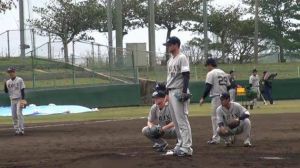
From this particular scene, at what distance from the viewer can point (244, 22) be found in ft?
222

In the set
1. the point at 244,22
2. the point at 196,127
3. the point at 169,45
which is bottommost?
the point at 196,127

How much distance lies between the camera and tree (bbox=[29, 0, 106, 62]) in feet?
191

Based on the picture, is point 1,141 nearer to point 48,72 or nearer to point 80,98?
point 80,98

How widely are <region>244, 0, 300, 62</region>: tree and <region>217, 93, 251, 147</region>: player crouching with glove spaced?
6033cm

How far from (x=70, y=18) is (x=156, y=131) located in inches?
1902

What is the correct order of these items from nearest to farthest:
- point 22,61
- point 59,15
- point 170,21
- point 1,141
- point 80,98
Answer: point 1,141
point 80,98
point 22,61
point 59,15
point 170,21

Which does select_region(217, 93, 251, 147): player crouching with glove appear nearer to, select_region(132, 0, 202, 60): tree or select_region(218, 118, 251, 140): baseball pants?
select_region(218, 118, 251, 140): baseball pants

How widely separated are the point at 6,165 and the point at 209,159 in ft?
11.2

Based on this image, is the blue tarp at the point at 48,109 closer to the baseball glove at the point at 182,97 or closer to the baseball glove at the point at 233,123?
the baseball glove at the point at 233,123

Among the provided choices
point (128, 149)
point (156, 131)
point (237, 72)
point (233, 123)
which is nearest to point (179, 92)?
point (156, 131)

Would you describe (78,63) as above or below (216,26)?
below

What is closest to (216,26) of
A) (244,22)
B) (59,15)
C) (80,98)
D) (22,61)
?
(244,22)

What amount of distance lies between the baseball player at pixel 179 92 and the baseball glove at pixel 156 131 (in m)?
0.74

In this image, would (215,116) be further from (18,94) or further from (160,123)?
(18,94)
